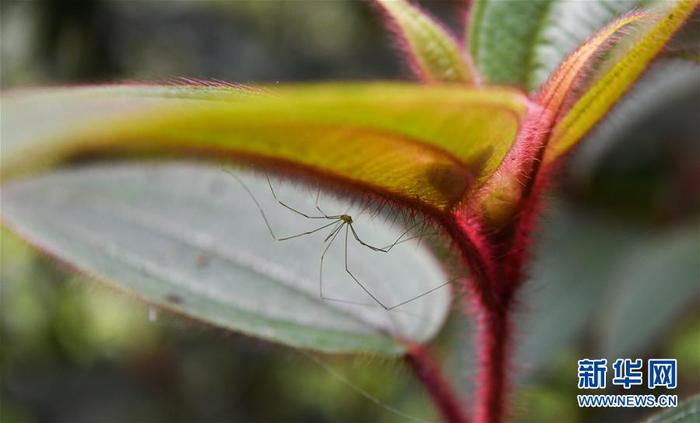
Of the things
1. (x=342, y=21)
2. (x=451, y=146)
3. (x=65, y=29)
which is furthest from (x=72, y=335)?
(x=451, y=146)

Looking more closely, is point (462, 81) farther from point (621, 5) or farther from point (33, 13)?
point (33, 13)

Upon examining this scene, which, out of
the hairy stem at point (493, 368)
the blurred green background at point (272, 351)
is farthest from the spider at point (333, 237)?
the blurred green background at point (272, 351)

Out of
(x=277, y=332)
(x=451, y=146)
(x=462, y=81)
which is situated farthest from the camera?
(x=277, y=332)

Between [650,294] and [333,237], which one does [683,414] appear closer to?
[333,237]

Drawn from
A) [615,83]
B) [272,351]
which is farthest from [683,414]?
[272,351]

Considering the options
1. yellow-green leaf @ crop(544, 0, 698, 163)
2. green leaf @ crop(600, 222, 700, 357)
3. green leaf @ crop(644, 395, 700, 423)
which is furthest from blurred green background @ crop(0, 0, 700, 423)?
yellow-green leaf @ crop(544, 0, 698, 163)

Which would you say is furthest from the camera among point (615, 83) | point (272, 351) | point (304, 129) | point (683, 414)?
point (272, 351)

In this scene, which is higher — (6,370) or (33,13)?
(33,13)
